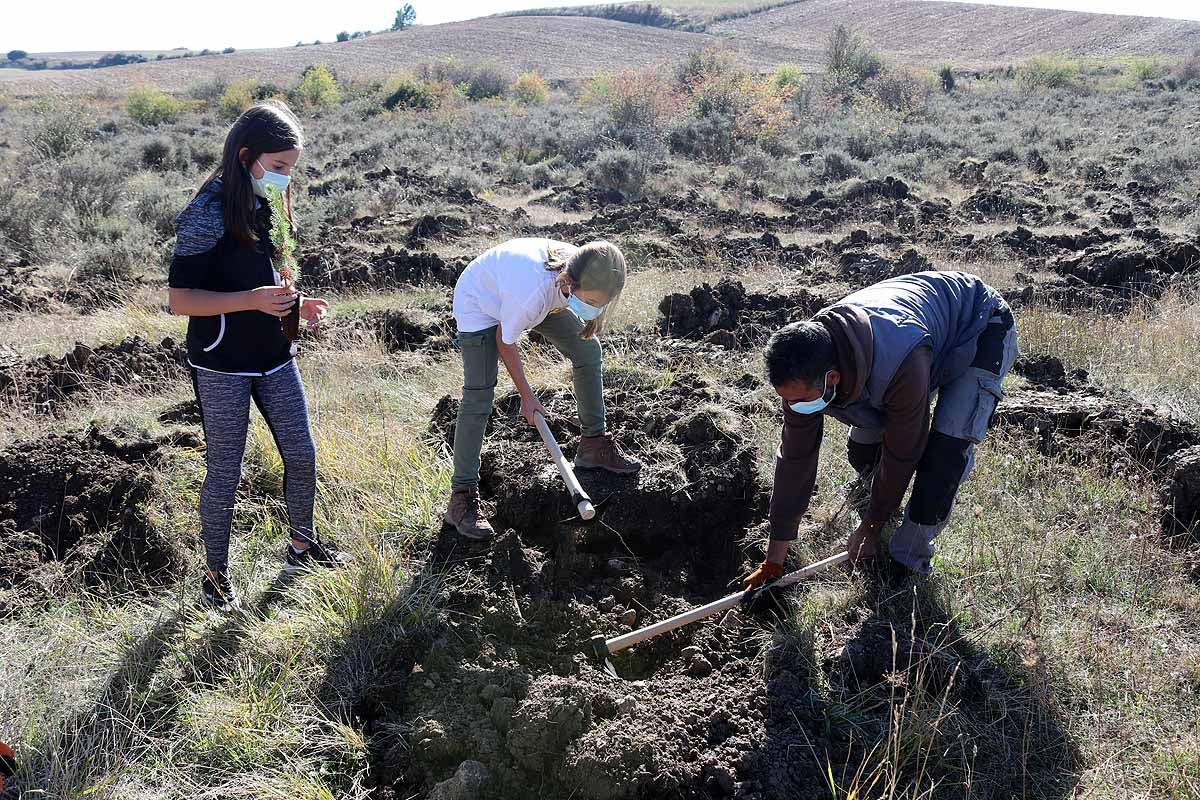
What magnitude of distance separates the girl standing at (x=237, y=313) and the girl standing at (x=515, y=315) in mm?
618

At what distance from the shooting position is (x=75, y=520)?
13.1ft

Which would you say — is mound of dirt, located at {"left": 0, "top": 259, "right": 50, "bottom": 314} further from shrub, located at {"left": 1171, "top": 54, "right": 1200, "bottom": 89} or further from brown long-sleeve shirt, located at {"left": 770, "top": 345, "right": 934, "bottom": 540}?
shrub, located at {"left": 1171, "top": 54, "right": 1200, "bottom": 89}

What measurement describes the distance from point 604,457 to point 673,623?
→ 118 centimetres

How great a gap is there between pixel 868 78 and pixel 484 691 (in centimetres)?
3217

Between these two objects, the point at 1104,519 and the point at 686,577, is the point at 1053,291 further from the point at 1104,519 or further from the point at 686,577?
the point at 686,577

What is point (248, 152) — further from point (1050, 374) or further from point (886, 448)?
point (1050, 374)

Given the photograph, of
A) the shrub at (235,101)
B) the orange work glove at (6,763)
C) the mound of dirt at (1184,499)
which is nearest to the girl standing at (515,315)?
the orange work glove at (6,763)

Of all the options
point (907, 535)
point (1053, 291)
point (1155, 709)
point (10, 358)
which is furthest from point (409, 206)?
point (1155, 709)

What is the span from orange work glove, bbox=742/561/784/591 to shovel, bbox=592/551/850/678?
22 mm

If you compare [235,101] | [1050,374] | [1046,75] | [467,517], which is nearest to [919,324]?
[467,517]

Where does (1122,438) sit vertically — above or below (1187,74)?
below

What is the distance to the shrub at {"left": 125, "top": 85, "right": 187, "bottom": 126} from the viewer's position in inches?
1107

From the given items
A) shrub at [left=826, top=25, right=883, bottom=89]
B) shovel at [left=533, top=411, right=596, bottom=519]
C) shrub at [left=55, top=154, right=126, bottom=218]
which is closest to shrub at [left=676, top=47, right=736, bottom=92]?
shrub at [left=826, top=25, right=883, bottom=89]

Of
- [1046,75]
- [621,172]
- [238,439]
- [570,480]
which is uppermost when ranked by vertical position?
[1046,75]
